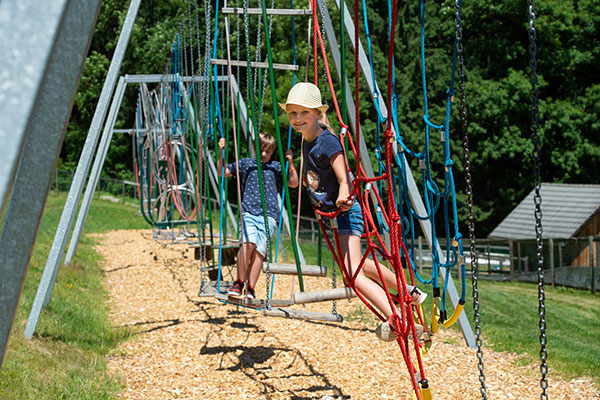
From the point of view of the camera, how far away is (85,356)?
545 centimetres

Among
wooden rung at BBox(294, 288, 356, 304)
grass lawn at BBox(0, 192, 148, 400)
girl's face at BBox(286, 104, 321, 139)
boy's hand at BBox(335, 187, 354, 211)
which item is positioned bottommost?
grass lawn at BBox(0, 192, 148, 400)

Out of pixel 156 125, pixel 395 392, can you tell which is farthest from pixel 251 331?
pixel 156 125

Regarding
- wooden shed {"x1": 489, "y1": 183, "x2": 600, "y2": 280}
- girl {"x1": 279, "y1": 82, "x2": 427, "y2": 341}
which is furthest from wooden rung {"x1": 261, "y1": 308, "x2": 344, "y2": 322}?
wooden shed {"x1": 489, "y1": 183, "x2": 600, "y2": 280}

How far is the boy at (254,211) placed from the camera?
5.29 meters

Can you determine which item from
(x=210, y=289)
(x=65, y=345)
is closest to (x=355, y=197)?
(x=210, y=289)

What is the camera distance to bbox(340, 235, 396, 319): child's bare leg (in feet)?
11.8

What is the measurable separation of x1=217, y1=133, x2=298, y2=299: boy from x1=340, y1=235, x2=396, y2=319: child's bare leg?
1425 millimetres

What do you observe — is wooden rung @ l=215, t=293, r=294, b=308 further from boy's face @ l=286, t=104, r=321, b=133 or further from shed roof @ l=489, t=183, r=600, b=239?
shed roof @ l=489, t=183, r=600, b=239

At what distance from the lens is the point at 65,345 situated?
18.5ft

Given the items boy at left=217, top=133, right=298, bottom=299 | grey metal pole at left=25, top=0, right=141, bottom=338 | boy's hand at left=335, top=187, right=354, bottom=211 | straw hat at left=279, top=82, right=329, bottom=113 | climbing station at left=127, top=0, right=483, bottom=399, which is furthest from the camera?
grey metal pole at left=25, top=0, right=141, bottom=338

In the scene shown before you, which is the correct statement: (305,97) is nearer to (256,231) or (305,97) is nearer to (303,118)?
(303,118)

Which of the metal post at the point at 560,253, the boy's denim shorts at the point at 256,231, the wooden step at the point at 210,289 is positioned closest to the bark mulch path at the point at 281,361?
the wooden step at the point at 210,289

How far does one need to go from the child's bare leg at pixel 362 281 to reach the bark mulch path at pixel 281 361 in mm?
1373

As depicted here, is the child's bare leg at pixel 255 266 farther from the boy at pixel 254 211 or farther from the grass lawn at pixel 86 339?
the grass lawn at pixel 86 339
